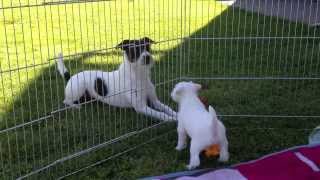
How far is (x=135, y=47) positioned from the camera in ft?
12.8

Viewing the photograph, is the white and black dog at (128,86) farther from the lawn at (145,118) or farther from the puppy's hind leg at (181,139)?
the puppy's hind leg at (181,139)

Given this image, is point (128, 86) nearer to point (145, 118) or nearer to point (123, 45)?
point (145, 118)

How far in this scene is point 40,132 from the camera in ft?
12.2

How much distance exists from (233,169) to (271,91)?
183 cm

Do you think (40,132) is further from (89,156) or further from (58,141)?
(89,156)

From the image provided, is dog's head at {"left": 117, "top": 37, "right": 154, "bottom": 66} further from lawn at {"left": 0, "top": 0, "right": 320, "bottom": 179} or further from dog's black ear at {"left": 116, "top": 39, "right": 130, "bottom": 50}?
lawn at {"left": 0, "top": 0, "right": 320, "bottom": 179}

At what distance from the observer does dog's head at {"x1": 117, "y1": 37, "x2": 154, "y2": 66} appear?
384 cm

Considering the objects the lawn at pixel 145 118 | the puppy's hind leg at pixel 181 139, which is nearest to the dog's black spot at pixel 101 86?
the lawn at pixel 145 118

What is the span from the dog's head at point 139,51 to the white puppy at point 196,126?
571 millimetres

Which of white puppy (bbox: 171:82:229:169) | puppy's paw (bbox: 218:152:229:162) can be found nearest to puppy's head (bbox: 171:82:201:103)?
white puppy (bbox: 171:82:229:169)

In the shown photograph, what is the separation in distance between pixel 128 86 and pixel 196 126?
123 centimetres

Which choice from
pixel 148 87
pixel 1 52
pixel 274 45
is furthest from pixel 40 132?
pixel 274 45

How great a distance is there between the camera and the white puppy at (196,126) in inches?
121

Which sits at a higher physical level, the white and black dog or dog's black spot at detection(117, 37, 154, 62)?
dog's black spot at detection(117, 37, 154, 62)
